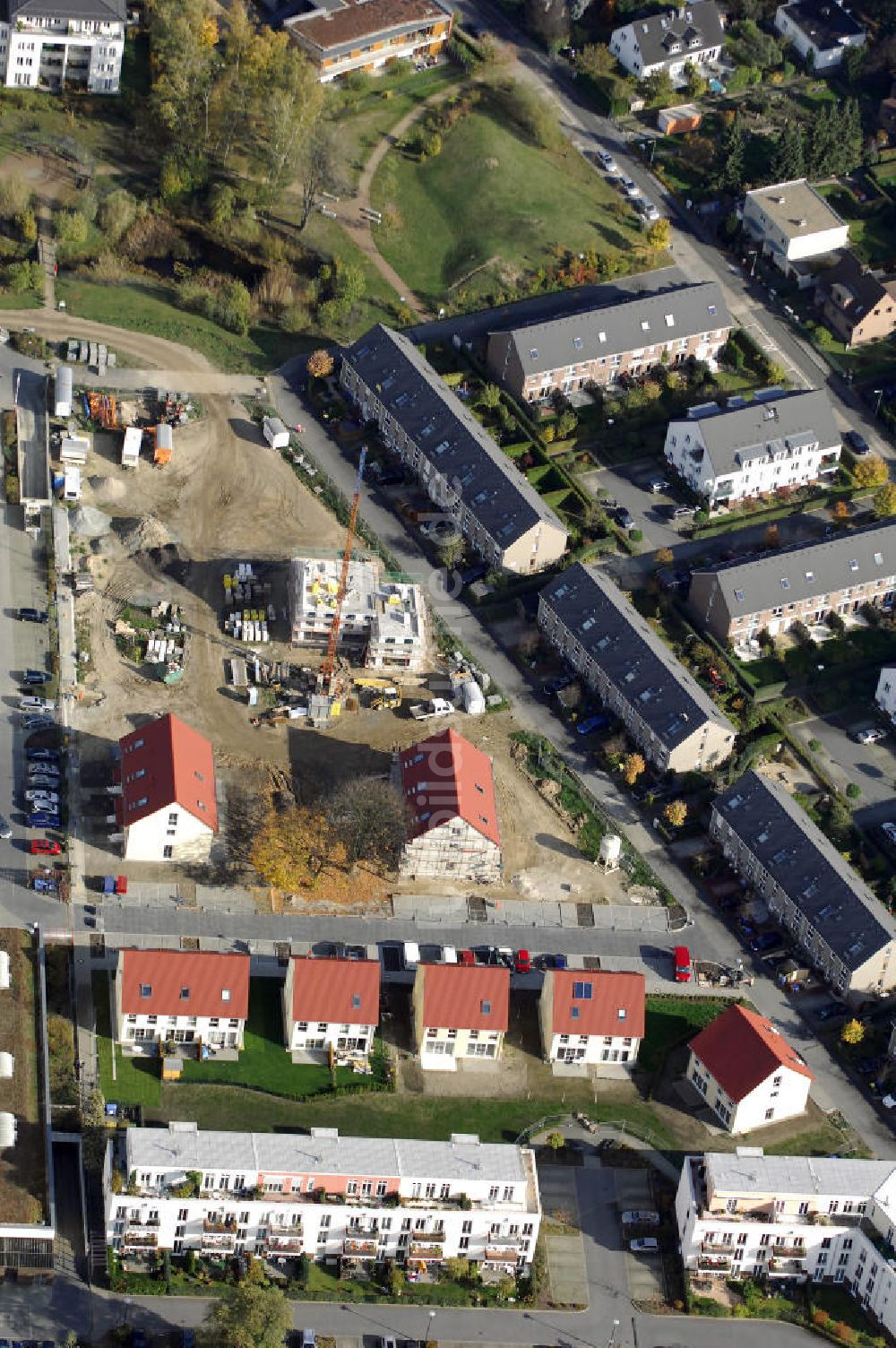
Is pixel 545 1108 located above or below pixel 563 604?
below

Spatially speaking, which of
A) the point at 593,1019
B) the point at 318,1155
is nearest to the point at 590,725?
the point at 593,1019

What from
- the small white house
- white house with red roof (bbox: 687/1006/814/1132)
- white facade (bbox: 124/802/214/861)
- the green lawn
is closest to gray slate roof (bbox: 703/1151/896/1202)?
white house with red roof (bbox: 687/1006/814/1132)

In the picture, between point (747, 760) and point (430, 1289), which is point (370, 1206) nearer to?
point (430, 1289)

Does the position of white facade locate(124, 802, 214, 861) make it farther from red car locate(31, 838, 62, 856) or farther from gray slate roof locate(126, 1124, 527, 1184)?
gray slate roof locate(126, 1124, 527, 1184)

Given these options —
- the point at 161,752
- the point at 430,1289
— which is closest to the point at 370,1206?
the point at 430,1289

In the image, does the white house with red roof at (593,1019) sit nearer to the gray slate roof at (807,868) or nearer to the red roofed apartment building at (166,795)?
the gray slate roof at (807,868)

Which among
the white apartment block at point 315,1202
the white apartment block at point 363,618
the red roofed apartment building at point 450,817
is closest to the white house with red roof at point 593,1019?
the red roofed apartment building at point 450,817
